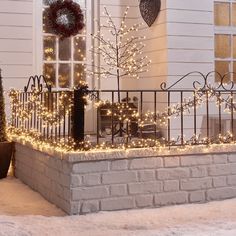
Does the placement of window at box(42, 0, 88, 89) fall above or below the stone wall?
above

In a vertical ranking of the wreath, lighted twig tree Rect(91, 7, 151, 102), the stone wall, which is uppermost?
the wreath

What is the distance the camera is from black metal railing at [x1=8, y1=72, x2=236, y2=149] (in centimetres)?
463

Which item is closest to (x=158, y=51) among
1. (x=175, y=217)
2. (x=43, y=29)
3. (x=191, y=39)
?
(x=191, y=39)

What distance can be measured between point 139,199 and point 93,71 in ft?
11.6

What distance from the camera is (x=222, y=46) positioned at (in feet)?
24.4

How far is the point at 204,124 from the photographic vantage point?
703cm

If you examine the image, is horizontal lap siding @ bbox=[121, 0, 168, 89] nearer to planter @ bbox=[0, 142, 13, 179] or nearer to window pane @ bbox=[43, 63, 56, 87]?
window pane @ bbox=[43, 63, 56, 87]

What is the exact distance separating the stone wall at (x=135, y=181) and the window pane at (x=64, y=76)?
2.64 meters

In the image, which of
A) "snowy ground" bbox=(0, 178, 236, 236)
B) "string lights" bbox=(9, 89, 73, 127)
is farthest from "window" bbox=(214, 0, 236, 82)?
"snowy ground" bbox=(0, 178, 236, 236)

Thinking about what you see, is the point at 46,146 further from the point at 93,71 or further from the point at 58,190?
the point at 93,71

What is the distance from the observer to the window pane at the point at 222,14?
7.39 metres

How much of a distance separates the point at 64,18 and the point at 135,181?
3.76 metres

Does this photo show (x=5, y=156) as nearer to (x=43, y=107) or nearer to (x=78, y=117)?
(x=43, y=107)

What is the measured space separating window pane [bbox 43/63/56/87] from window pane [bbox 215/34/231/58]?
2408 mm
